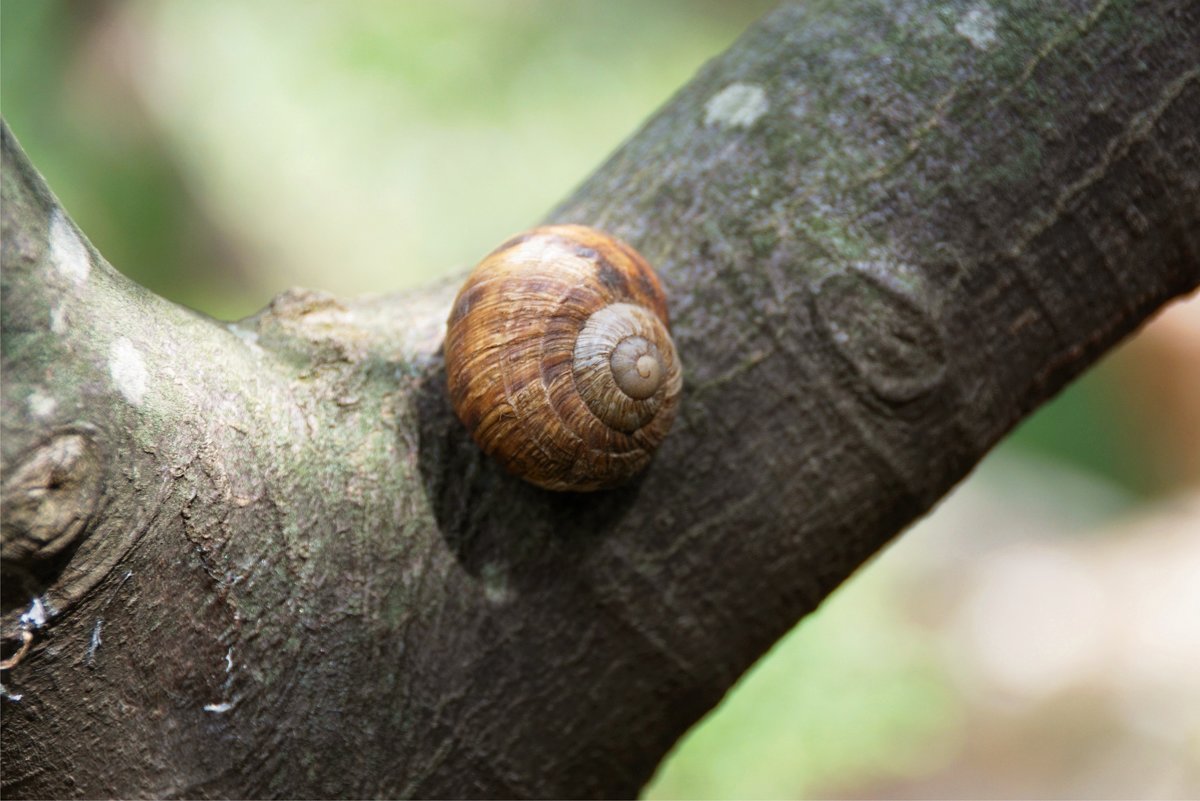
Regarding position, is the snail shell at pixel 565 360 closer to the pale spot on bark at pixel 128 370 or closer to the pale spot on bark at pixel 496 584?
the pale spot on bark at pixel 496 584

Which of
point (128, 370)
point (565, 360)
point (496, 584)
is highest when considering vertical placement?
point (128, 370)

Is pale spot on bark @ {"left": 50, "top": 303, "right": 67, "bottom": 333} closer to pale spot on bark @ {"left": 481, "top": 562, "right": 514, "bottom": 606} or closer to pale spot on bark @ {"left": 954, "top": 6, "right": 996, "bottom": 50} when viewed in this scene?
pale spot on bark @ {"left": 481, "top": 562, "right": 514, "bottom": 606}

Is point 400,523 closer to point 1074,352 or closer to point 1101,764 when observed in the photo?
point 1074,352

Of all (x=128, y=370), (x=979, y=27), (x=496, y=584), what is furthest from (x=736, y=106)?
(x=128, y=370)

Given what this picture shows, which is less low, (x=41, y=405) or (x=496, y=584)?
(x=41, y=405)

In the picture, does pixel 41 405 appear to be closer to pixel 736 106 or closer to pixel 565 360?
pixel 565 360

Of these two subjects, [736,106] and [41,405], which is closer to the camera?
[41,405]

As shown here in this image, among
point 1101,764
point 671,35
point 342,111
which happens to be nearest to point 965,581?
point 1101,764
